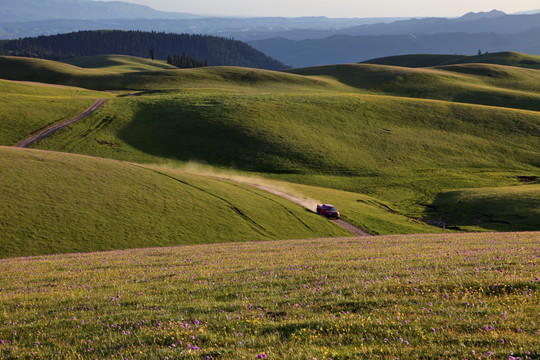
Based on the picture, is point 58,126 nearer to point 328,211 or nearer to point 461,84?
point 328,211

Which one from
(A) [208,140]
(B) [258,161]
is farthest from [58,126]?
(B) [258,161]

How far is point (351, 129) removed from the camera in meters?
106

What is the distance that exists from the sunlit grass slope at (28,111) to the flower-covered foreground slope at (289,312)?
8147 cm

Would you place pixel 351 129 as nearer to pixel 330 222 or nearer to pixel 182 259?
pixel 330 222

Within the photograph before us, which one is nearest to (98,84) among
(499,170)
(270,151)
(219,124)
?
(219,124)

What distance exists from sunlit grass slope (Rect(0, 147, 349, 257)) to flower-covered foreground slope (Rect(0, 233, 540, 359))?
23495 mm

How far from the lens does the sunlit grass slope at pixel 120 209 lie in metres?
41.3

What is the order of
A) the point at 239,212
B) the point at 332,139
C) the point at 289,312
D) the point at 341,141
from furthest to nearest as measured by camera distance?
the point at 332,139
the point at 341,141
the point at 239,212
the point at 289,312

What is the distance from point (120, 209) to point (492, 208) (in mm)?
51503

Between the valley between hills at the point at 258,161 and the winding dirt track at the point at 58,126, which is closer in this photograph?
the valley between hills at the point at 258,161

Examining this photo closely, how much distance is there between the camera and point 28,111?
97625mm

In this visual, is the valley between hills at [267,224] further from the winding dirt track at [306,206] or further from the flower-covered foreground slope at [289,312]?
the winding dirt track at [306,206]

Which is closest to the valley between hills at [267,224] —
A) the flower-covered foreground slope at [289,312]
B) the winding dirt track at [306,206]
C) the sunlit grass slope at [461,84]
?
the flower-covered foreground slope at [289,312]

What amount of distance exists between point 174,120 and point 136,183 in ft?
176
